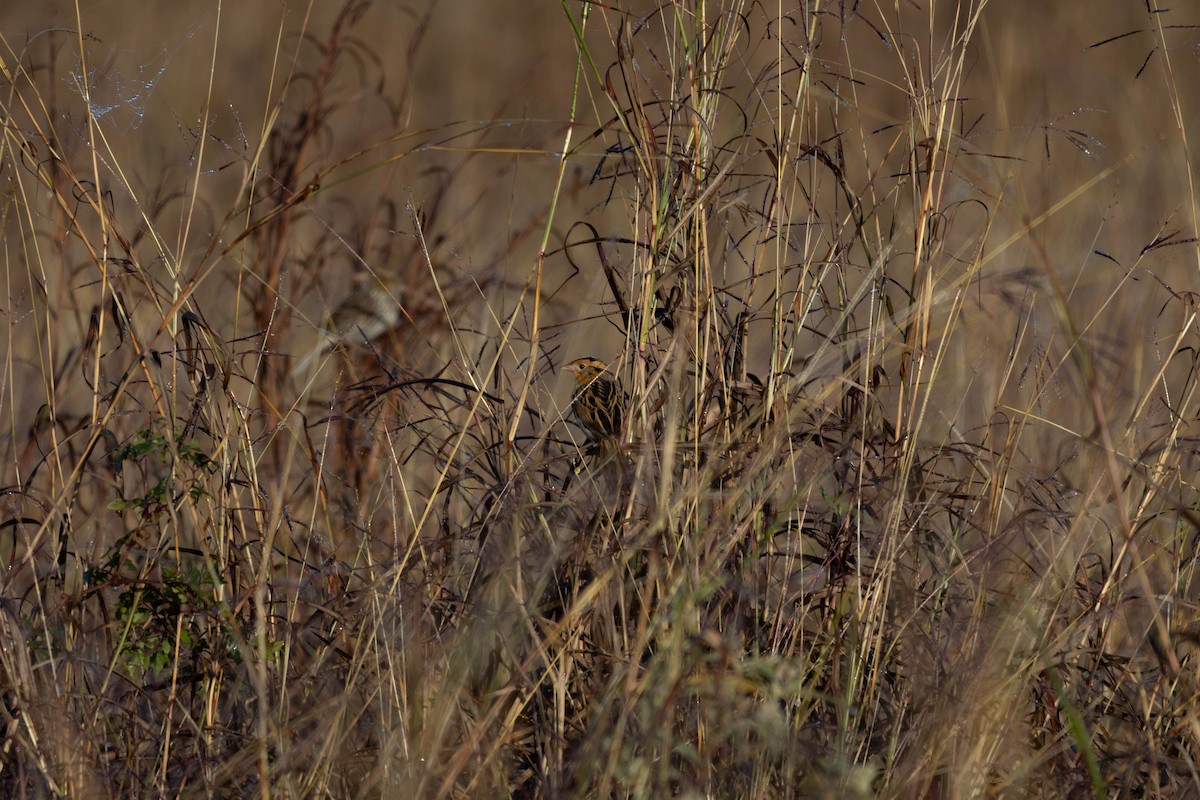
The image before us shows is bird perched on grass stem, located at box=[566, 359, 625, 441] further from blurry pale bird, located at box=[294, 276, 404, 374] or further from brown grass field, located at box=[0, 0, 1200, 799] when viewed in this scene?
blurry pale bird, located at box=[294, 276, 404, 374]

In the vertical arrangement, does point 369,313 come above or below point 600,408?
above

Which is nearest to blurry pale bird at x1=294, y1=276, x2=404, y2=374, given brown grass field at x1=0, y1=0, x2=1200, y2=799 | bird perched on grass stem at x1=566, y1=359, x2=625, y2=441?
brown grass field at x1=0, y1=0, x2=1200, y2=799

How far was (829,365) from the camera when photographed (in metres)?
1.97

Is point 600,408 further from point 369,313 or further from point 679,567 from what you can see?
point 369,313

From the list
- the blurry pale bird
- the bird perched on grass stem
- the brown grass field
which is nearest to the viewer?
the brown grass field

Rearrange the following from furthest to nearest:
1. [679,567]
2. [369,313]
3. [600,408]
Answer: [369,313]
[600,408]
[679,567]

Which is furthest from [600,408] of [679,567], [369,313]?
[369,313]

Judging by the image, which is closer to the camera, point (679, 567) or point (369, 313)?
point (679, 567)

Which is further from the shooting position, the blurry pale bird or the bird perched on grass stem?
the blurry pale bird

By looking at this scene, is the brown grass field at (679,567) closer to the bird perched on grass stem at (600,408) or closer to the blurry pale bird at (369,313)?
the bird perched on grass stem at (600,408)

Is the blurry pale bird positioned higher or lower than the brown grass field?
higher

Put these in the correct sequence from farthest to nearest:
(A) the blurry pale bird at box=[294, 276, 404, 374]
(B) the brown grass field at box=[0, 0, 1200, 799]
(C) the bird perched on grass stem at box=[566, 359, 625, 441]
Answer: (A) the blurry pale bird at box=[294, 276, 404, 374]
(C) the bird perched on grass stem at box=[566, 359, 625, 441]
(B) the brown grass field at box=[0, 0, 1200, 799]

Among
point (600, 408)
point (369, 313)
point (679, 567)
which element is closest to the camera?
point (679, 567)

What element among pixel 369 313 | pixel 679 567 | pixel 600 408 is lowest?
pixel 679 567
